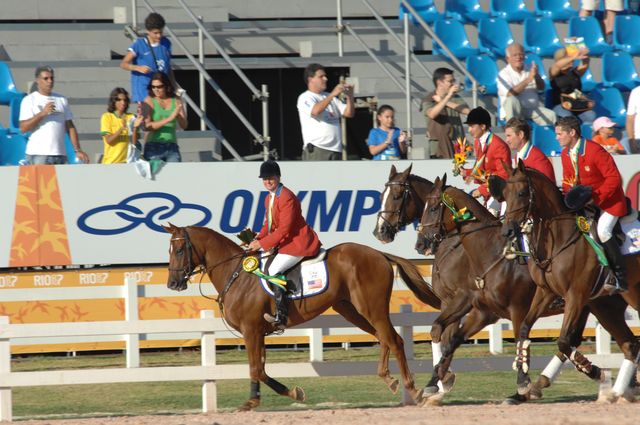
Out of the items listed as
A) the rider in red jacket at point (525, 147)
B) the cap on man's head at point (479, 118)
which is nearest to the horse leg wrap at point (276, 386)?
the rider in red jacket at point (525, 147)

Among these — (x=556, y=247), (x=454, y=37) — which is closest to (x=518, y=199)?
(x=556, y=247)

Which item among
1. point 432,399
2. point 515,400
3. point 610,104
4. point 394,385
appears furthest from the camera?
point 610,104

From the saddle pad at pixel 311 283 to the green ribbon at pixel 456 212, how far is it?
1.39m

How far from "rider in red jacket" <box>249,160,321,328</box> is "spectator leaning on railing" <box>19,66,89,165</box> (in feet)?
13.3

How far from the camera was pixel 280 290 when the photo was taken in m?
11.9

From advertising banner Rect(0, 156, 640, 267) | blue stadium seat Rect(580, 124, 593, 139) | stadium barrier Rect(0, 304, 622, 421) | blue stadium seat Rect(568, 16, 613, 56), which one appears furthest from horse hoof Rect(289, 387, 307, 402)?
blue stadium seat Rect(568, 16, 613, 56)

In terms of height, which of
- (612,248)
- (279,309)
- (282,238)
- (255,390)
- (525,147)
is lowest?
(255,390)

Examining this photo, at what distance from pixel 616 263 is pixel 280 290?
3.06 metres

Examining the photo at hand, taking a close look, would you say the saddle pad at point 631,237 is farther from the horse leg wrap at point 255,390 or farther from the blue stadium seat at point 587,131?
the blue stadium seat at point 587,131

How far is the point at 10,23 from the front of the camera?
1900 cm

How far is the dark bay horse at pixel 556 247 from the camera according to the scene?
37.0 ft

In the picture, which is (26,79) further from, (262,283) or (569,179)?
(569,179)

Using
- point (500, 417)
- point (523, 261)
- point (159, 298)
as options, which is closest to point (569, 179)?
point (523, 261)

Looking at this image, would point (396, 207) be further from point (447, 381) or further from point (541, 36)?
point (541, 36)
